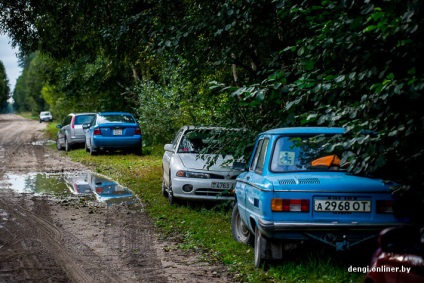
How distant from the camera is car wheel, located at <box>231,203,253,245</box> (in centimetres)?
804

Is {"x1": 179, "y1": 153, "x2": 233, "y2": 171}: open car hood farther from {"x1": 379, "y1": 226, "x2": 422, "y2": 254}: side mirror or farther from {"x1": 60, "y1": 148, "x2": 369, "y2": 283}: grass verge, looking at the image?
{"x1": 379, "y1": 226, "x2": 422, "y2": 254}: side mirror

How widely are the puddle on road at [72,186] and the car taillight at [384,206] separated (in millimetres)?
6919

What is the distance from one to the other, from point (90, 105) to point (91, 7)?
25.1 m

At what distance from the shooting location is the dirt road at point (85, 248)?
6.68m

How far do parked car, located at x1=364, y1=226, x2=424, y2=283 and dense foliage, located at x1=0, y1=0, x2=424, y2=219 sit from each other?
6.48 feet

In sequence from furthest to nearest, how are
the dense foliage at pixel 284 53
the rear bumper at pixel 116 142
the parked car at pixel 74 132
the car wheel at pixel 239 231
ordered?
the parked car at pixel 74 132
the rear bumper at pixel 116 142
the car wheel at pixel 239 231
the dense foliage at pixel 284 53

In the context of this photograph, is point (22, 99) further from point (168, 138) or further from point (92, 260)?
point (92, 260)

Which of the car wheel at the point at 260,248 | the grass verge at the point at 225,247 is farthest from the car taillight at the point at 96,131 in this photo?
the car wheel at the point at 260,248

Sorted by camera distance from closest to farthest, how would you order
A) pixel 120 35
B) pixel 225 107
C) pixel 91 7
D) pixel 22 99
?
pixel 225 107
pixel 120 35
pixel 91 7
pixel 22 99

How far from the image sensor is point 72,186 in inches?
577

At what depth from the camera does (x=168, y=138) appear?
23750 mm

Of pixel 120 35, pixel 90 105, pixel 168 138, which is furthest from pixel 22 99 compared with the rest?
pixel 120 35

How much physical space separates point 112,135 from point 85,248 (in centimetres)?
1494

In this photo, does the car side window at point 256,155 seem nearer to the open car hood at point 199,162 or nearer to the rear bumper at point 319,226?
the rear bumper at point 319,226
